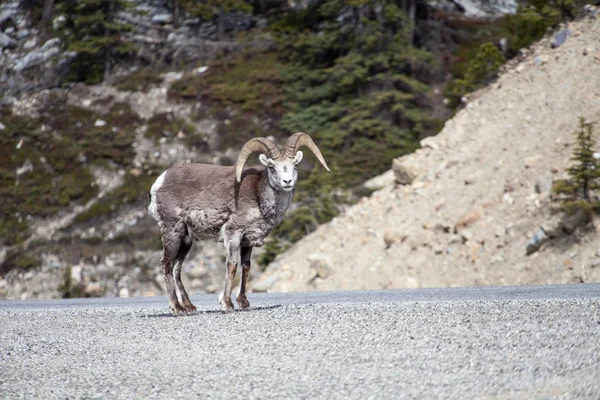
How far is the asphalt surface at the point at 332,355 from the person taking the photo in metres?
5.34

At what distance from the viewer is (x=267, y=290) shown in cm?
2136

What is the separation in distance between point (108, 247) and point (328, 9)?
18252 millimetres

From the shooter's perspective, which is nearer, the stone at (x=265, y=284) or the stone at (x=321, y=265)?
the stone at (x=321, y=265)

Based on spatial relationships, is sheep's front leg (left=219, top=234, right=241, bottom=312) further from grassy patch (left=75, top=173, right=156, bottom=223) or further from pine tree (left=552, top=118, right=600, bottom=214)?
grassy patch (left=75, top=173, right=156, bottom=223)

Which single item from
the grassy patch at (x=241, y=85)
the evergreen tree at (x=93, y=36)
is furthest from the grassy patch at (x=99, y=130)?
the evergreen tree at (x=93, y=36)

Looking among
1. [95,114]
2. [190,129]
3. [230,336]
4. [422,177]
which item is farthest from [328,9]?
[230,336]

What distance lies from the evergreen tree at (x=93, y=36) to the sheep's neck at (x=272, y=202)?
38.3m

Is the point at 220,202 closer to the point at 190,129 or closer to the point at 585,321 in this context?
the point at 585,321

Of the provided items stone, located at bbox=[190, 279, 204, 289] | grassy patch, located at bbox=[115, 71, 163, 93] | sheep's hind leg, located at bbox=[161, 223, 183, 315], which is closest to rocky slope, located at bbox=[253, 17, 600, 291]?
stone, located at bbox=[190, 279, 204, 289]

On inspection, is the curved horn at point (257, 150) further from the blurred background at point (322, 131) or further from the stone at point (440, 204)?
the stone at point (440, 204)

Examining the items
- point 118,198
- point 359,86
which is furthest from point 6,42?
point 359,86

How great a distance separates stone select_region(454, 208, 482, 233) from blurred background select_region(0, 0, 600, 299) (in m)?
0.06

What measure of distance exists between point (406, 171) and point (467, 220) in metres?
3.52

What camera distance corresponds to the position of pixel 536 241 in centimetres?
1845
